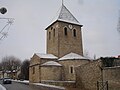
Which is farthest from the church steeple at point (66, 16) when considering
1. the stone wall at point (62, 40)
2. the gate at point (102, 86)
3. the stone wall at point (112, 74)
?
the gate at point (102, 86)

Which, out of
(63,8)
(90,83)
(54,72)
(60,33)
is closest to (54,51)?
(60,33)

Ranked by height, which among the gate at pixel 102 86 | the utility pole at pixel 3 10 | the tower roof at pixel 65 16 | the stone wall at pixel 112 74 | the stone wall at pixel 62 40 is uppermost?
the tower roof at pixel 65 16

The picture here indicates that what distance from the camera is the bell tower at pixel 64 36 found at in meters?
39.3

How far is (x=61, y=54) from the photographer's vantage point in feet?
127

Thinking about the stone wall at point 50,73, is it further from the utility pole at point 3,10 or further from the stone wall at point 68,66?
the utility pole at point 3,10

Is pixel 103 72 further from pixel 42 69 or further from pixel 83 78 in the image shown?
pixel 42 69

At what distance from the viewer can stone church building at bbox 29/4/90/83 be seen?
1366 inches

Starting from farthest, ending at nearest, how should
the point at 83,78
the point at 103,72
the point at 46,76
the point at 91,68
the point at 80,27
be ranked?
the point at 80,27 → the point at 46,76 → the point at 83,78 → the point at 91,68 → the point at 103,72

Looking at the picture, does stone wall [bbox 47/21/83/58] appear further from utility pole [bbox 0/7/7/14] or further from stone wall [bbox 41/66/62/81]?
utility pole [bbox 0/7/7/14]

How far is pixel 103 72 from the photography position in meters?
19.4

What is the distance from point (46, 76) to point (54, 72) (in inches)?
63.3

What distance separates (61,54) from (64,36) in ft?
13.0

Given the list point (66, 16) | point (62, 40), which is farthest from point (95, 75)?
point (66, 16)

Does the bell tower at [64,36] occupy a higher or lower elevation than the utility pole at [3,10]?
higher
